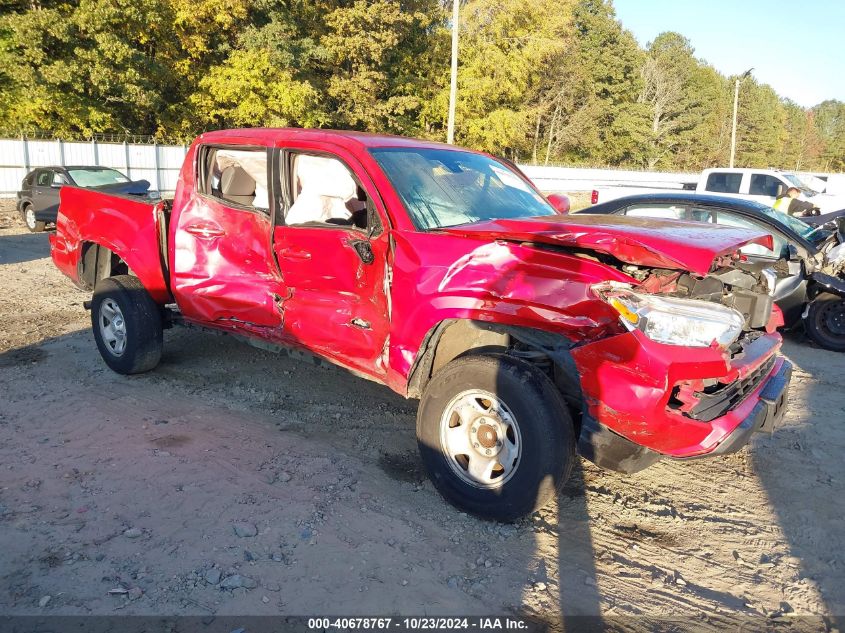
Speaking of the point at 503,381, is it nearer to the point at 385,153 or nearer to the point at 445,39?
the point at 385,153

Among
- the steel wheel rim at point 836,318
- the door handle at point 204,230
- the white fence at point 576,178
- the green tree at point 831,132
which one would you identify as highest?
the green tree at point 831,132

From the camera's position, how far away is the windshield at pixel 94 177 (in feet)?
52.7

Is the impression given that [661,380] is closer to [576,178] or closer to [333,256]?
[333,256]

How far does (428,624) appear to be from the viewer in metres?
2.72

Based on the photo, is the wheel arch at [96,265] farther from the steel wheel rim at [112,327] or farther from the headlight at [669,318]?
the headlight at [669,318]

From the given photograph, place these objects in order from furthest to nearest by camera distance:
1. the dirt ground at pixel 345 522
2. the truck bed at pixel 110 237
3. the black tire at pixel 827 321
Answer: the black tire at pixel 827 321 < the truck bed at pixel 110 237 < the dirt ground at pixel 345 522

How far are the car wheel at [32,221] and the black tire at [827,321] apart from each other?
16634 mm

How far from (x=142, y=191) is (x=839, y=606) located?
1651 cm

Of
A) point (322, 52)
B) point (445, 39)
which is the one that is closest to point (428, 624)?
point (322, 52)

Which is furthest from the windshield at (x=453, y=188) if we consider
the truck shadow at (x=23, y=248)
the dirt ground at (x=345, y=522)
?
the truck shadow at (x=23, y=248)

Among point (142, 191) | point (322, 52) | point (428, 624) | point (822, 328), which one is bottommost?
point (428, 624)

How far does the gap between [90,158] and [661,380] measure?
2644 cm

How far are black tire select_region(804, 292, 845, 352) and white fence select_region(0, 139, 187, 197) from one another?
20825 mm

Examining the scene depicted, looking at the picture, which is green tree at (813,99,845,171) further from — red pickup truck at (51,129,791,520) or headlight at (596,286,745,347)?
headlight at (596,286,745,347)
